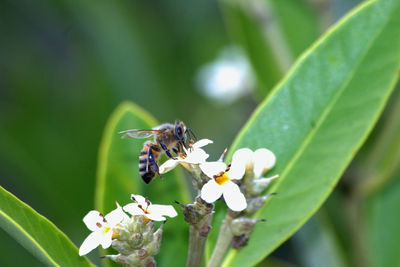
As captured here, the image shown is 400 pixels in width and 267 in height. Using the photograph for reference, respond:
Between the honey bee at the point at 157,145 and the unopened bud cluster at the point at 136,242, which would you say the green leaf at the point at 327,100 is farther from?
the unopened bud cluster at the point at 136,242

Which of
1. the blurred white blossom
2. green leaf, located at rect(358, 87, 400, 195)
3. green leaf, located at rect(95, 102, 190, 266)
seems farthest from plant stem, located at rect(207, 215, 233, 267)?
the blurred white blossom

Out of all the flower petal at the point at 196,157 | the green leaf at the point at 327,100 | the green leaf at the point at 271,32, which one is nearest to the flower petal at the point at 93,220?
the flower petal at the point at 196,157

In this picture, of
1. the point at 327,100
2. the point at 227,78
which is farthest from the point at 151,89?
the point at 327,100

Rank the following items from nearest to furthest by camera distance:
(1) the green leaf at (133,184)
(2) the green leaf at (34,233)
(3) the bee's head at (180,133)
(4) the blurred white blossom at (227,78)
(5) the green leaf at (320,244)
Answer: (2) the green leaf at (34,233) → (3) the bee's head at (180,133) → (1) the green leaf at (133,184) → (5) the green leaf at (320,244) → (4) the blurred white blossom at (227,78)

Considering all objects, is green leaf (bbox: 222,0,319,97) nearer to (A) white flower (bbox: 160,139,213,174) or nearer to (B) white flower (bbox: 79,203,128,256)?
(A) white flower (bbox: 160,139,213,174)

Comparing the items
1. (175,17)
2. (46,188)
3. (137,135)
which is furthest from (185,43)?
(137,135)

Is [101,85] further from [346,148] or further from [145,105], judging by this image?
[346,148]
